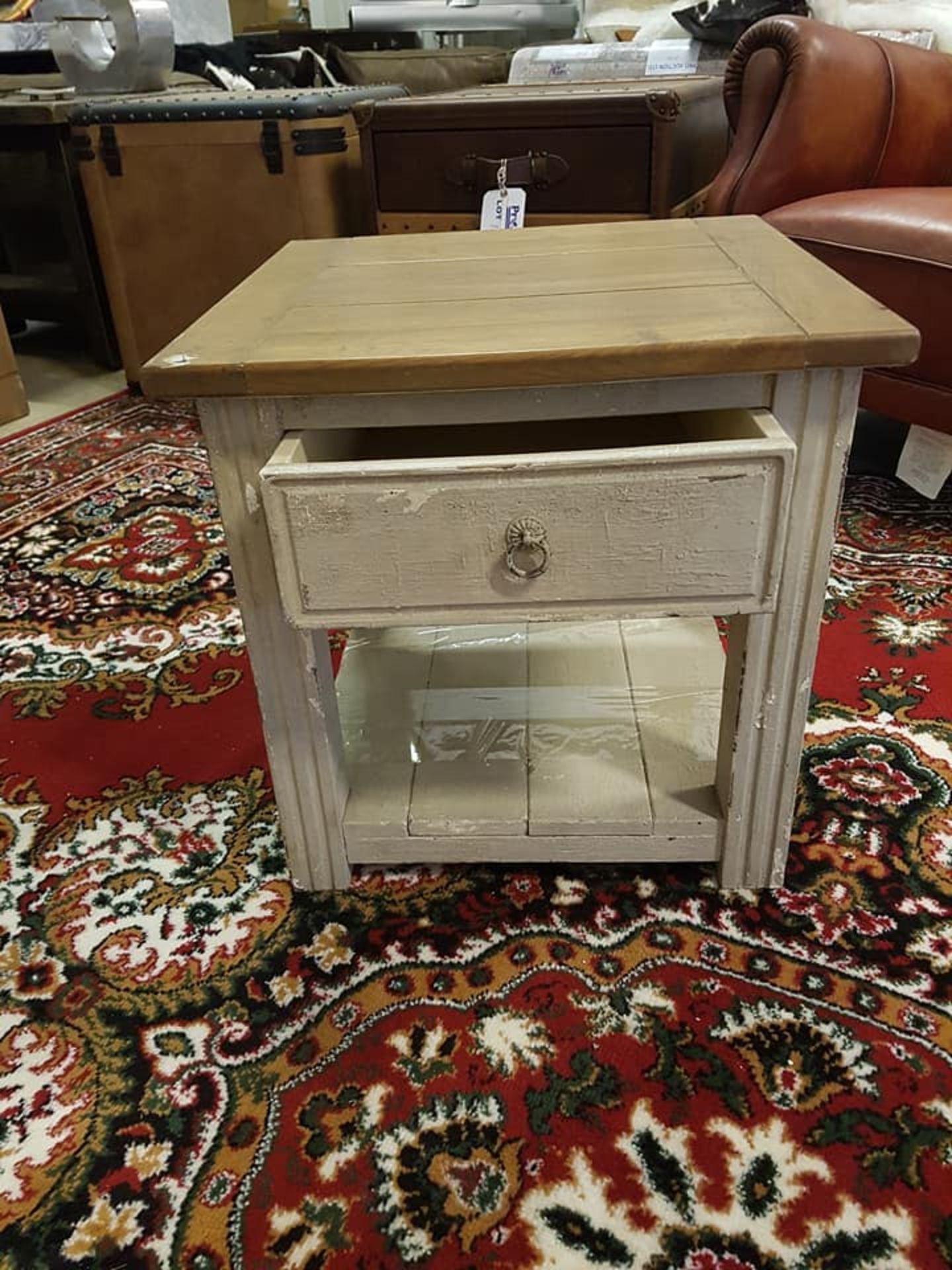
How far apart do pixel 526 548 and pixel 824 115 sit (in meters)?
1.14

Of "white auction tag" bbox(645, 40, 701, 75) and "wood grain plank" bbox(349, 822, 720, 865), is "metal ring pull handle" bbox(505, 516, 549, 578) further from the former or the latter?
"white auction tag" bbox(645, 40, 701, 75)

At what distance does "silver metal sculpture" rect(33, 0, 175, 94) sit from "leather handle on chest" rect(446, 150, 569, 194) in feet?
3.01

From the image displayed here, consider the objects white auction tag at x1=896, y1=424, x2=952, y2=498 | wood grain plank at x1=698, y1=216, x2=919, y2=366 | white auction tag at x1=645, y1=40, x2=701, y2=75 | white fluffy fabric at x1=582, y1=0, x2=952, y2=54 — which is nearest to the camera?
wood grain plank at x1=698, y1=216, x2=919, y2=366

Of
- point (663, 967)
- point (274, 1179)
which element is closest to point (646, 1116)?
point (663, 967)

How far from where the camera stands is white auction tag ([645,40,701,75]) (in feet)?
6.53

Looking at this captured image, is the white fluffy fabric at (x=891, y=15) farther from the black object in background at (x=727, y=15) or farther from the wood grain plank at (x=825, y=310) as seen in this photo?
the wood grain plank at (x=825, y=310)

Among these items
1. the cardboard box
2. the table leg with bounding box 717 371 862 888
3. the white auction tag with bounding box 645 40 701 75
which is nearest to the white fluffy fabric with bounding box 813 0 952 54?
the white auction tag with bounding box 645 40 701 75

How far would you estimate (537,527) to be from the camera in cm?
57

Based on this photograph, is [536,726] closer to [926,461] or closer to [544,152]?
[926,461]

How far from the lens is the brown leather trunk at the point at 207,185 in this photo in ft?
5.74

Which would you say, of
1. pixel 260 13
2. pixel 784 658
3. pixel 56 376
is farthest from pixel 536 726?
pixel 260 13

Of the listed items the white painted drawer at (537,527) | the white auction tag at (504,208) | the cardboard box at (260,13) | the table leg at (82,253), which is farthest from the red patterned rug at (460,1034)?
the cardboard box at (260,13)

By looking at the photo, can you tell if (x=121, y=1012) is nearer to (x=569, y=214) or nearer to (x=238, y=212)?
(x=569, y=214)

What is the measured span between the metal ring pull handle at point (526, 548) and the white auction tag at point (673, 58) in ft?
6.00
